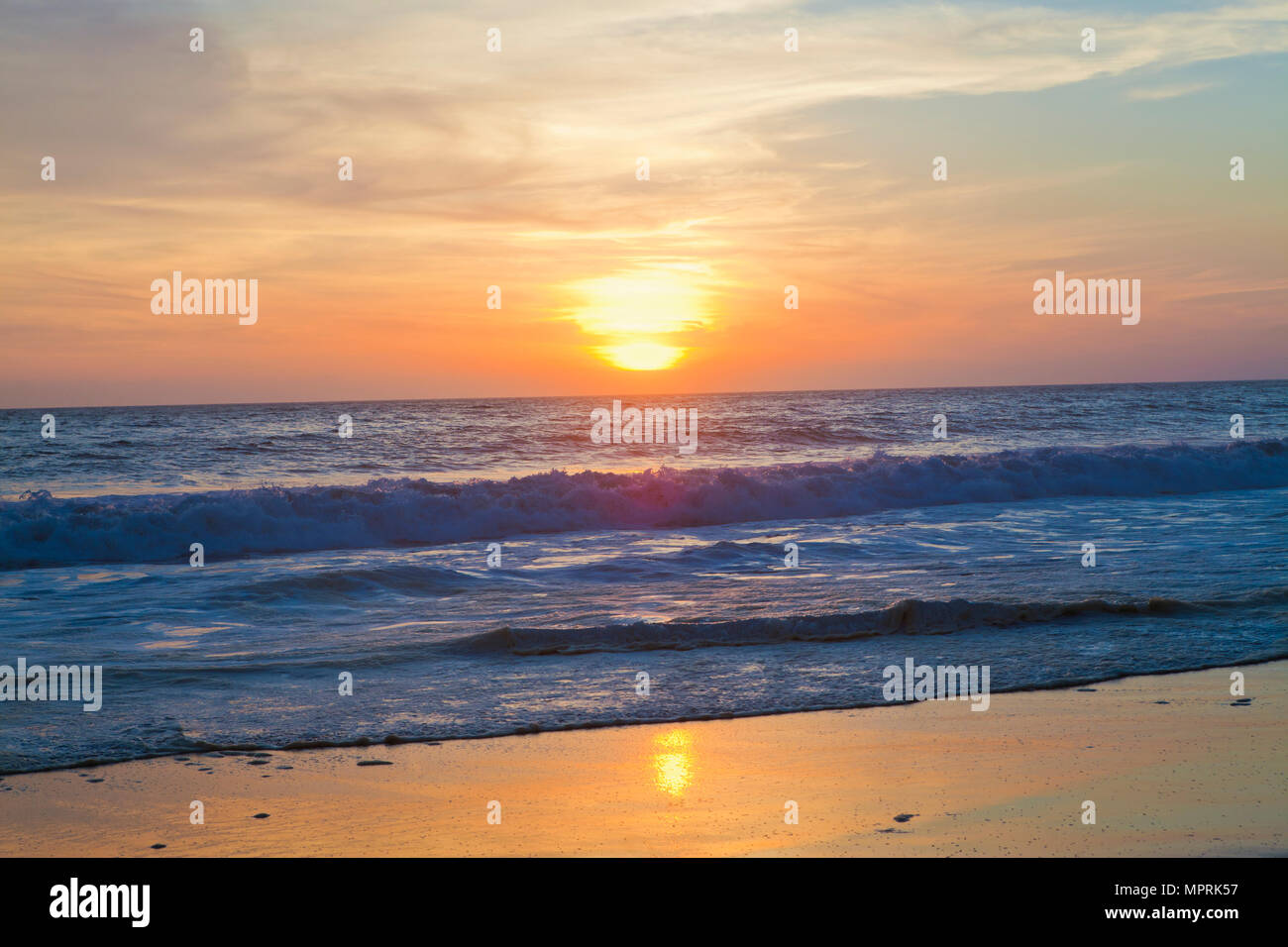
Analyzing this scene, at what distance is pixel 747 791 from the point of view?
5133mm

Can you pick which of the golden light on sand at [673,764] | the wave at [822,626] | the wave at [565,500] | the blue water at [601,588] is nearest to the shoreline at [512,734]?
the blue water at [601,588]

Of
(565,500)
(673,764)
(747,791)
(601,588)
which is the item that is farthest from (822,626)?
(565,500)

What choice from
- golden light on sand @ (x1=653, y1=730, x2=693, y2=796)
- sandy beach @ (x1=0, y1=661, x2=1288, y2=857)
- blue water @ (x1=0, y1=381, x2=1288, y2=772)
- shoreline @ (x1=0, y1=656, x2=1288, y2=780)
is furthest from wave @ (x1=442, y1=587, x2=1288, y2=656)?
golden light on sand @ (x1=653, y1=730, x2=693, y2=796)

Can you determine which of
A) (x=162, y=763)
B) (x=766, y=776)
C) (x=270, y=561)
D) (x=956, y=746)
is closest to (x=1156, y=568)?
(x=956, y=746)

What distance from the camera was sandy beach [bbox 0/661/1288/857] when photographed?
14.6 ft

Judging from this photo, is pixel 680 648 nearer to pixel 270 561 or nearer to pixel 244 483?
pixel 270 561

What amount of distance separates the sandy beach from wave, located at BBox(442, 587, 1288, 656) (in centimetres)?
237

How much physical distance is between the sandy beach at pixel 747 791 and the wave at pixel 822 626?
2366 mm

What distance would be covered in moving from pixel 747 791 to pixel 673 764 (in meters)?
0.66

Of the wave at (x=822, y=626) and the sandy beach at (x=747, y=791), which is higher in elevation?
the wave at (x=822, y=626)

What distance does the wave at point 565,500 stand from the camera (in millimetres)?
16219

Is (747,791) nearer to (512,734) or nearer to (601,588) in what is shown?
(512,734)

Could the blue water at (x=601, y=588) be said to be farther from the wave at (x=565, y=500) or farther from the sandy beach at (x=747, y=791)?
the sandy beach at (x=747, y=791)
